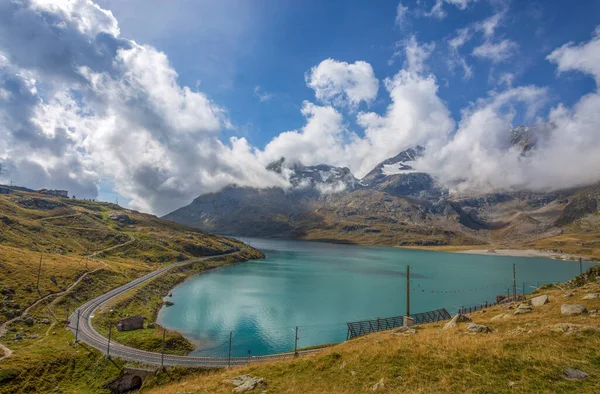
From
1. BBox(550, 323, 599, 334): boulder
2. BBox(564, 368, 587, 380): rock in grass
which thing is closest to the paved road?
BBox(550, 323, 599, 334): boulder

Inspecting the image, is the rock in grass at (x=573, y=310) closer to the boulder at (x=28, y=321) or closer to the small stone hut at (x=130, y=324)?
the small stone hut at (x=130, y=324)

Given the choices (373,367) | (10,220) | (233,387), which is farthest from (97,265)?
(373,367)

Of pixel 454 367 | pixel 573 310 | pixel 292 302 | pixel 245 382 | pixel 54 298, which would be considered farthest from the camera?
pixel 292 302

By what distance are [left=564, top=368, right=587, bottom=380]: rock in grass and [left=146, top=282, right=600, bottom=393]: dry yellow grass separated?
335mm

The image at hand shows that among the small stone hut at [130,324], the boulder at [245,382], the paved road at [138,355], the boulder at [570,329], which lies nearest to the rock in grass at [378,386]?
the boulder at [245,382]

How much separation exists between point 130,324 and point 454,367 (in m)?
74.7


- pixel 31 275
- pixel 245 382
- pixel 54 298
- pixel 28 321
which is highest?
pixel 245 382

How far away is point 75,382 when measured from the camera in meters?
49.9

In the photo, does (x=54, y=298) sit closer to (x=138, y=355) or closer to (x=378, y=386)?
(x=138, y=355)

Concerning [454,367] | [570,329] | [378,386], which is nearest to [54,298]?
[378,386]

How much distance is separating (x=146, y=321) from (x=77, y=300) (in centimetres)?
2357

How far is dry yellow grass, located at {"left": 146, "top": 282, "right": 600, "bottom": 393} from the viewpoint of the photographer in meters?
18.8

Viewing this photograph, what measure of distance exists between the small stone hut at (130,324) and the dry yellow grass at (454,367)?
2079 inches

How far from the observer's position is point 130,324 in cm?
7325
